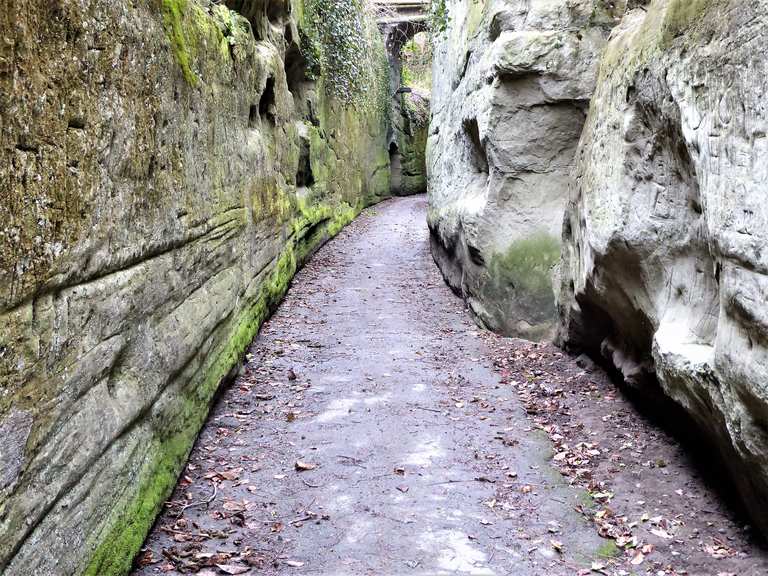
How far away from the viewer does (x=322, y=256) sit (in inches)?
524

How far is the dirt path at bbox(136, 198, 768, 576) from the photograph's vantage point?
144 inches

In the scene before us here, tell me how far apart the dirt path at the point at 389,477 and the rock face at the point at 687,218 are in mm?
848

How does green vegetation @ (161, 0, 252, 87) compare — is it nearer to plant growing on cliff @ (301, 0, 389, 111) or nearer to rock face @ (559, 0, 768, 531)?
rock face @ (559, 0, 768, 531)

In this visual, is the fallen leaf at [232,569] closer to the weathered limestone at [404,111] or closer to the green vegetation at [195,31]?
the green vegetation at [195,31]

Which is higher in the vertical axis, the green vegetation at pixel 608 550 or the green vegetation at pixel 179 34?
the green vegetation at pixel 179 34

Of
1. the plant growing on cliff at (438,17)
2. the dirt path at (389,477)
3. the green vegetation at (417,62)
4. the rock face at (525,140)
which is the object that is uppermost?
the green vegetation at (417,62)

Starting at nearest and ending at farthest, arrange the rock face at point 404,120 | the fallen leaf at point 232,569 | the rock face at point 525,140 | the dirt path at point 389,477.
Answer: the fallen leaf at point 232,569
the dirt path at point 389,477
the rock face at point 525,140
the rock face at point 404,120

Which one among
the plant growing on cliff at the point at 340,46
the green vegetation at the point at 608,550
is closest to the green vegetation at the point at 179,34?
the green vegetation at the point at 608,550

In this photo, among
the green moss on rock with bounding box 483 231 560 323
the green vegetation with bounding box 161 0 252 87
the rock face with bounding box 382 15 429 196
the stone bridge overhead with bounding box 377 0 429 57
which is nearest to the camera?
the green vegetation with bounding box 161 0 252 87

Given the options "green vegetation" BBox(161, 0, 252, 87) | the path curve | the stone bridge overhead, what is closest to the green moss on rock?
the path curve

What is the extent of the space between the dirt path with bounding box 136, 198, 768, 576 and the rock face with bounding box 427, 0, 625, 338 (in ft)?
2.59

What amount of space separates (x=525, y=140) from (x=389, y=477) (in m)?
5.24

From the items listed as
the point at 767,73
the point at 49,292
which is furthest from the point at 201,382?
the point at 767,73

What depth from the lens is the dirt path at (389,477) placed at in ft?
12.0
